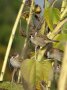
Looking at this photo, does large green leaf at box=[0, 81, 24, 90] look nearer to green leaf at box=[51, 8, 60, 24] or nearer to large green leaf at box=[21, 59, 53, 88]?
large green leaf at box=[21, 59, 53, 88]

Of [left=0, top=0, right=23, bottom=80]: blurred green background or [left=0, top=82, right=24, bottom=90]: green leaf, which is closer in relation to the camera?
[left=0, top=82, right=24, bottom=90]: green leaf

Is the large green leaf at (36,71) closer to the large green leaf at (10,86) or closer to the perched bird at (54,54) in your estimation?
the perched bird at (54,54)

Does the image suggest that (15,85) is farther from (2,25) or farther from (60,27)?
(2,25)

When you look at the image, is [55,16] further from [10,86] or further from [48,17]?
[10,86]

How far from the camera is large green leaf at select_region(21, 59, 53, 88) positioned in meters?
0.75

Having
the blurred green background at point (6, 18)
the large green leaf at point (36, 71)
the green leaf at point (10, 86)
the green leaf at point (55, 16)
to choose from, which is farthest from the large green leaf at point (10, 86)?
the blurred green background at point (6, 18)

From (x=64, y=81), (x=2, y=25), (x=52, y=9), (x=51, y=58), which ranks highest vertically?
(x=2, y=25)

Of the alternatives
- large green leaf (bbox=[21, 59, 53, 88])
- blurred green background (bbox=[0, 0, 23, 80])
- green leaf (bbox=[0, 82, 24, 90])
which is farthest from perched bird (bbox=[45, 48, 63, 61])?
blurred green background (bbox=[0, 0, 23, 80])

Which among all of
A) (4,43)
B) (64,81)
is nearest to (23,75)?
(64,81)

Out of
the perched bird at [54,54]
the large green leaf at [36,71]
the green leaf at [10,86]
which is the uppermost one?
the perched bird at [54,54]

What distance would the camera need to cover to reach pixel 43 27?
2.85 ft

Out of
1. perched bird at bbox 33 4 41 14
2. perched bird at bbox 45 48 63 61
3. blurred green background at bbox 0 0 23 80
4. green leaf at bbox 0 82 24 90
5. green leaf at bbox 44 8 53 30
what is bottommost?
green leaf at bbox 0 82 24 90

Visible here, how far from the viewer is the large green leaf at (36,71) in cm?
75

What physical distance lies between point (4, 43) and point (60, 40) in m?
0.81
